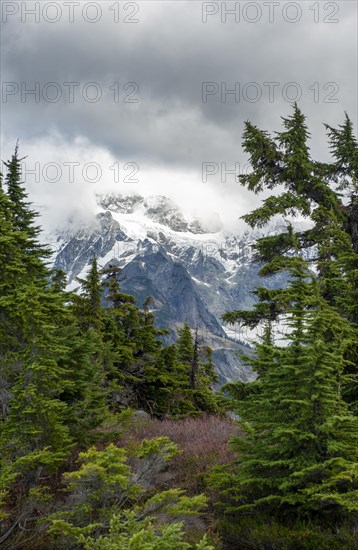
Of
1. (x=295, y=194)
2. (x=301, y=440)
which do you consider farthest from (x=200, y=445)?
(x=295, y=194)

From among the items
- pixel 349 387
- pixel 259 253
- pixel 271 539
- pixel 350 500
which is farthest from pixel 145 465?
pixel 259 253

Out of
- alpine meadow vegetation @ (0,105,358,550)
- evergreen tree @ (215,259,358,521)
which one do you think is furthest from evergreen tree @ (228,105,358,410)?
evergreen tree @ (215,259,358,521)

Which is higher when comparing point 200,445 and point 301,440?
point 301,440

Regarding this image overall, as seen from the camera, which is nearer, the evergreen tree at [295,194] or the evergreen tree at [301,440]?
the evergreen tree at [301,440]

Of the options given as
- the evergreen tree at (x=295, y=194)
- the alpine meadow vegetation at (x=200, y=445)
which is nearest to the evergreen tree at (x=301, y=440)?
the alpine meadow vegetation at (x=200, y=445)

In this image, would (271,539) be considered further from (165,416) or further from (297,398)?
(165,416)

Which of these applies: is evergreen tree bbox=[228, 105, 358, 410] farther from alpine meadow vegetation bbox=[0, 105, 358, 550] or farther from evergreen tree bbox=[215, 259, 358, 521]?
evergreen tree bbox=[215, 259, 358, 521]

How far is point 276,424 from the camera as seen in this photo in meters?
6.76

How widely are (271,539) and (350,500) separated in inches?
53.2

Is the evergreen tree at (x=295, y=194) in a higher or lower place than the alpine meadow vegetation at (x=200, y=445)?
higher

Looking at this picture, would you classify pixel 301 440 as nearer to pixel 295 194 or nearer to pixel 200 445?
pixel 200 445

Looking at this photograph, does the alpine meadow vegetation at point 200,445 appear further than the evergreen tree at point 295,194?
No

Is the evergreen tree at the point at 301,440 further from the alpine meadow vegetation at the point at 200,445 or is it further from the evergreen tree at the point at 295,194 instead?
the evergreen tree at the point at 295,194

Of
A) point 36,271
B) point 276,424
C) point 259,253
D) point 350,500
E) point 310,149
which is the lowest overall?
point 350,500
